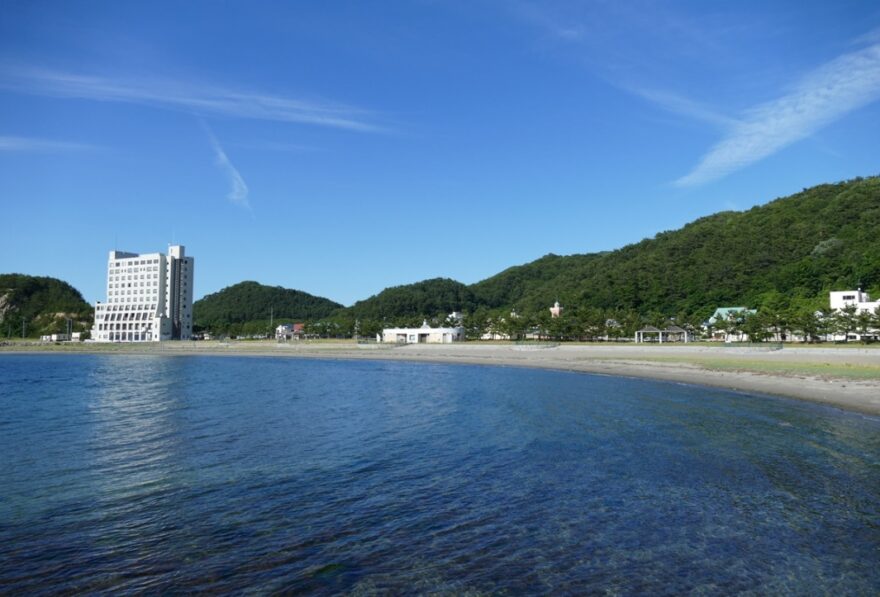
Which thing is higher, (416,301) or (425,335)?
(416,301)

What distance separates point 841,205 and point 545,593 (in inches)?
4490

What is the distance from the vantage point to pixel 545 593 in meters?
6.25

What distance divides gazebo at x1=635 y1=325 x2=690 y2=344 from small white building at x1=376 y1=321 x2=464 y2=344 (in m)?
32.3

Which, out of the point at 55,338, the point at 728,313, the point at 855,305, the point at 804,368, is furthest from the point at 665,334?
the point at 55,338

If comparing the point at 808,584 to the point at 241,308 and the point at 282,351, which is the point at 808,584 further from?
the point at 241,308

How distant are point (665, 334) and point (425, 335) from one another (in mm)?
39895

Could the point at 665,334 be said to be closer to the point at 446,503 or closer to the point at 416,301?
the point at 446,503

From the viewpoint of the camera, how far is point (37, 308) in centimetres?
14000

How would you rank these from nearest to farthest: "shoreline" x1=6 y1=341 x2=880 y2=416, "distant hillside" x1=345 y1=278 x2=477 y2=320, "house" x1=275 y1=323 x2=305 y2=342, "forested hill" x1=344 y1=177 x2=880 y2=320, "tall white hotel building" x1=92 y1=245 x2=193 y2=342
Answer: "shoreline" x1=6 y1=341 x2=880 y2=416 → "forested hill" x1=344 y1=177 x2=880 y2=320 → "tall white hotel building" x1=92 y1=245 x2=193 y2=342 → "house" x1=275 y1=323 x2=305 y2=342 → "distant hillside" x1=345 y1=278 x2=477 y2=320

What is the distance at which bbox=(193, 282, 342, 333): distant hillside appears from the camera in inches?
6624

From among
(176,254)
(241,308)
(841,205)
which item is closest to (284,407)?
(841,205)

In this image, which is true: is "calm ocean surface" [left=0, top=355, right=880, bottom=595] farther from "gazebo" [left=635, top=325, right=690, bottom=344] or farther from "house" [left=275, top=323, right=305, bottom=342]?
"house" [left=275, top=323, right=305, bottom=342]

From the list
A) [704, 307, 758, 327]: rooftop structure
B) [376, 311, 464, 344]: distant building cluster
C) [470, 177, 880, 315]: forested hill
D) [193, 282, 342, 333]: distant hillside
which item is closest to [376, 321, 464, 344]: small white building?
A: [376, 311, 464, 344]: distant building cluster

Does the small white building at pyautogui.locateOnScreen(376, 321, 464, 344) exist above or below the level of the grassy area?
above
